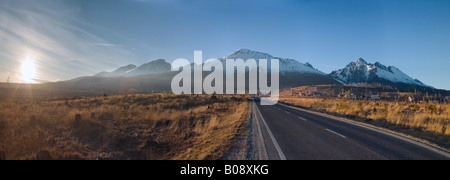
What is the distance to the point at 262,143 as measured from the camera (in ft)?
21.5

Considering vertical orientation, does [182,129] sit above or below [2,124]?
below

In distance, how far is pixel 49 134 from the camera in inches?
302

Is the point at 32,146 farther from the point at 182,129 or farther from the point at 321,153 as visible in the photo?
the point at 321,153

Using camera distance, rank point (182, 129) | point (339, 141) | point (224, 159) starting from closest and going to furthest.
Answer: point (224, 159), point (339, 141), point (182, 129)

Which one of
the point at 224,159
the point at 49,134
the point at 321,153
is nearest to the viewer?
the point at 224,159

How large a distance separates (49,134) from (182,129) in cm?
593
